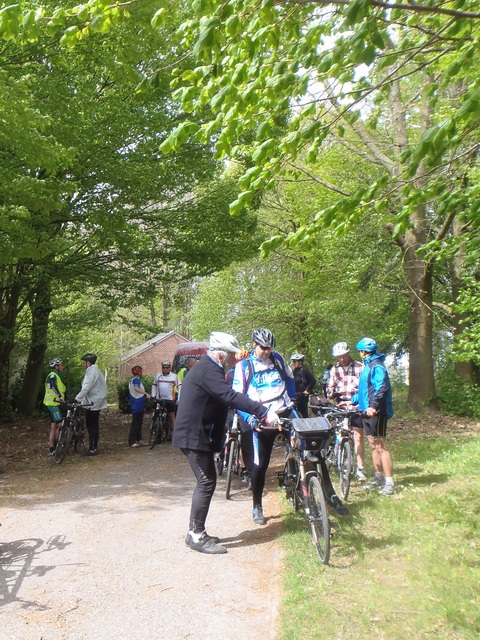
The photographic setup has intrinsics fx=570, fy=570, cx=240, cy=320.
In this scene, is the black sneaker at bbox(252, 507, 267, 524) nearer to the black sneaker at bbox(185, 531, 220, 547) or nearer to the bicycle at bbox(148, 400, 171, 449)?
the black sneaker at bbox(185, 531, 220, 547)

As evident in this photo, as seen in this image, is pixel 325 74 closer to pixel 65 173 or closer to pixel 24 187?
pixel 24 187

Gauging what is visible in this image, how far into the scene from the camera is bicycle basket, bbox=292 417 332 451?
5309 mm

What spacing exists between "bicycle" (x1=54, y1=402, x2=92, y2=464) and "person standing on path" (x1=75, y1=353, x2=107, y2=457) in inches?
5.4

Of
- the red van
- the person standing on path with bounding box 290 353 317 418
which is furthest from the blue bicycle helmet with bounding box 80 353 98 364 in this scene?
the red van

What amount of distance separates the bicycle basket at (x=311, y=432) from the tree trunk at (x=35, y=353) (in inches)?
501

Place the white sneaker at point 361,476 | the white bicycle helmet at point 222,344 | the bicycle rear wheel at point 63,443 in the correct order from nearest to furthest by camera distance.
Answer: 1. the white bicycle helmet at point 222,344
2. the white sneaker at point 361,476
3. the bicycle rear wheel at point 63,443

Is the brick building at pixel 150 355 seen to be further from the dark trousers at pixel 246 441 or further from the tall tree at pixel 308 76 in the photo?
the tall tree at pixel 308 76

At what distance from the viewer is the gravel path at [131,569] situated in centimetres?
396

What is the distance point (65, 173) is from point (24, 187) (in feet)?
14.1

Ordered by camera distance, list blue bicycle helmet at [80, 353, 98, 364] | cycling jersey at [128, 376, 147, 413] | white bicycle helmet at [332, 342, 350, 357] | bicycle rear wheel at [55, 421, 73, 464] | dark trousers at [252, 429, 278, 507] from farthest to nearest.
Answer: cycling jersey at [128, 376, 147, 413]
blue bicycle helmet at [80, 353, 98, 364]
bicycle rear wheel at [55, 421, 73, 464]
white bicycle helmet at [332, 342, 350, 357]
dark trousers at [252, 429, 278, 507]

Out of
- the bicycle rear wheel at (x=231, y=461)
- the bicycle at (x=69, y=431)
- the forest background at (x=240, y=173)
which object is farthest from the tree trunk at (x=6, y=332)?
the bicycle rear wheel at (x=231, y=461)

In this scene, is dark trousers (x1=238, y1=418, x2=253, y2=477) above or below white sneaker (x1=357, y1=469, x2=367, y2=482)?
above

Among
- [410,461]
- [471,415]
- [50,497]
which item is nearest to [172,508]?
[50,497]

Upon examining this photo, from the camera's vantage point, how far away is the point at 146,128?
1180cm
